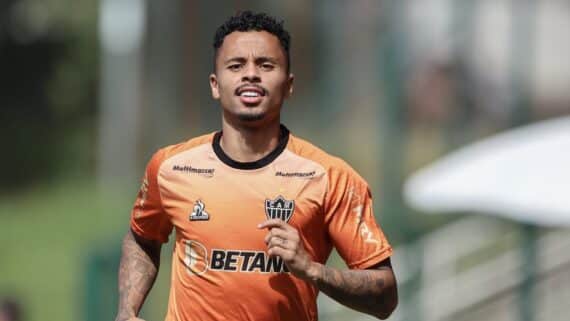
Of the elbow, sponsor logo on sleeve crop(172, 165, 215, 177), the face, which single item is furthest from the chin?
Answer: the elbow

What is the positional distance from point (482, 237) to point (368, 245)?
6931 mm

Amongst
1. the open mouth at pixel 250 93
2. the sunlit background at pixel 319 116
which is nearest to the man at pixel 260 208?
the open mouth at pixel 250 93

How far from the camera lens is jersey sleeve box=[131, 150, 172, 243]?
591cm

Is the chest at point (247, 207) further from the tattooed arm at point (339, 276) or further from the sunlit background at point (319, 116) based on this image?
the sunlit background at point (319, 116)

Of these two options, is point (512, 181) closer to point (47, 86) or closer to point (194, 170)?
point (194, 170)

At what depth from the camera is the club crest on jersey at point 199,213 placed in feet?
18.6

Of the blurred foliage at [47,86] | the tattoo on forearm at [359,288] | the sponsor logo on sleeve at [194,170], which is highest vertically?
the sponsor logo on sleeve at [194,170]

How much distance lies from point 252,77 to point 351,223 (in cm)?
61

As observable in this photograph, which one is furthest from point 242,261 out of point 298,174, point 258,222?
point 298,174

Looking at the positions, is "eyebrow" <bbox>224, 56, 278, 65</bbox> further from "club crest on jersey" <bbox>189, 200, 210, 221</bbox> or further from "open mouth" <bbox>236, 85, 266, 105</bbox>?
"club crest on jersey" <bbox>189, 200, 210, 221</bbox>

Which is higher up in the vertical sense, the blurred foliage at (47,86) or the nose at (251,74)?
the nose at (251,74)

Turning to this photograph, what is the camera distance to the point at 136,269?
6.09 meters

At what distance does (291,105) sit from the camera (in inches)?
560

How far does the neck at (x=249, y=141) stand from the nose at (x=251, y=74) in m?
0.20
